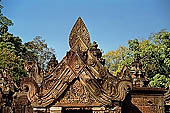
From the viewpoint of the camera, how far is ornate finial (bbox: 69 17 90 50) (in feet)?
34.7

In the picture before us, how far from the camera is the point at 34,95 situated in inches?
357

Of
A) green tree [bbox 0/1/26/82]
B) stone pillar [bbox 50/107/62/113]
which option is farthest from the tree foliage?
stone pillar [bbox 50/107/62/113]

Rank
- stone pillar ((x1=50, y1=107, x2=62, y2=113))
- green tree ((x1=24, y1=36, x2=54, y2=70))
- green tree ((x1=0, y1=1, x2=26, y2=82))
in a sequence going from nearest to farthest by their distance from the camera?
stone pillar ((x1=50, y1=107, x2=62, y2=113))
green tree ((x1=0, y1=1, x2=26, y2=82))
green tree ((x1=24, y1=36, x2=54, y2=70))

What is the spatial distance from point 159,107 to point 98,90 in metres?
3.25

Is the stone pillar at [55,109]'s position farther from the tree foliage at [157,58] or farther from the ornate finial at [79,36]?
the tree foliage at [157,58]

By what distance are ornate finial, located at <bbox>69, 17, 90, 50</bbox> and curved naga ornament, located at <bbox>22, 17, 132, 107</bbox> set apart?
1.22ft

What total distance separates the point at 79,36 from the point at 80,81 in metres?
2.26

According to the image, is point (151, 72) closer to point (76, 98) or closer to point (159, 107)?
point (159, 107)

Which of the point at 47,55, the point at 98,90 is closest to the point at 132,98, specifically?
the point at 98,90

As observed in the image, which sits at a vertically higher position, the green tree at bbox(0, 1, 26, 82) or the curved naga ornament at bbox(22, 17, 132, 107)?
the green tree at bbox(0, 1, 26, 82)

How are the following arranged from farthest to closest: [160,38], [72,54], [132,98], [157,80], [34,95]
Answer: [160,38] < [157,80] < [132,98] < [72,54] < [34,95]

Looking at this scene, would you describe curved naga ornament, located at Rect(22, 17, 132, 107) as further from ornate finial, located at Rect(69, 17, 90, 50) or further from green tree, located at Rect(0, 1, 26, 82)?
green tree, located at Rect(0, 1, 26, 82)

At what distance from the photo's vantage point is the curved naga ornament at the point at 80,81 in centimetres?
907

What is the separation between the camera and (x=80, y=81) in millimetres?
9336
